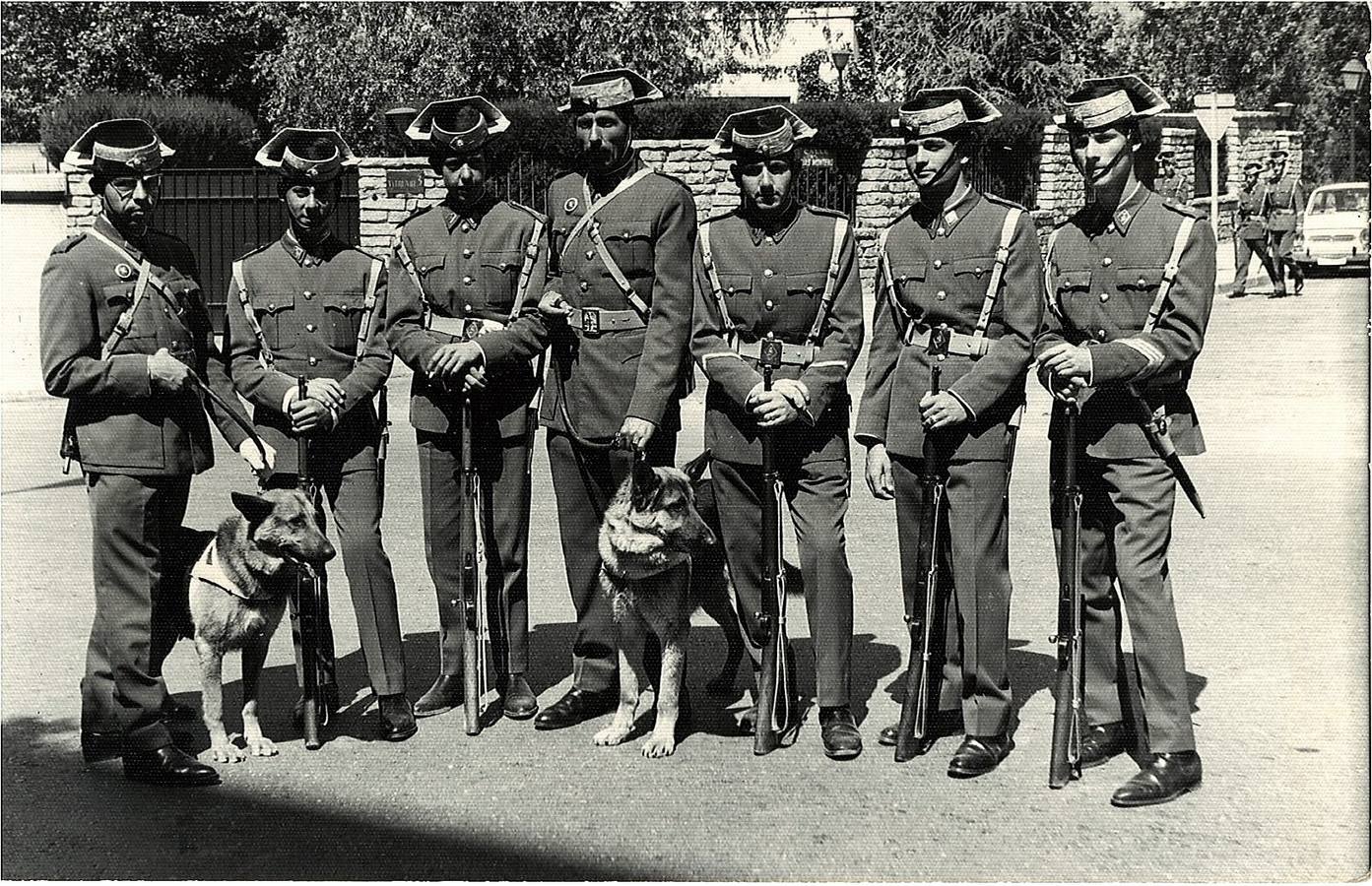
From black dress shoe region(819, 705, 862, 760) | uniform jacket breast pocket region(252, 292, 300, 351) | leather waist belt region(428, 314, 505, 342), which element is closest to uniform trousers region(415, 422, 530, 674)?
leather waist belt region(428, 314, 505, 342)

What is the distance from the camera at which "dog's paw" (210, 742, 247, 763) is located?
603 centimetres

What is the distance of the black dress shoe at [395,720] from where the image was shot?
631 centimetres

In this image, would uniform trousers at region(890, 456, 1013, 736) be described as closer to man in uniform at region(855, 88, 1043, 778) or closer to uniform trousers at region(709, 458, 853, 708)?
man in uniform at region(855, 88, 1043, 778)

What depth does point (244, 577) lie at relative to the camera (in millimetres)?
6039

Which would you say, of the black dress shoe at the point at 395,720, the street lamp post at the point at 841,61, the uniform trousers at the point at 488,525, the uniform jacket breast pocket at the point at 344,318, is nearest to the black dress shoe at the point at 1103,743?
the uniform trousers at the point at 488,525

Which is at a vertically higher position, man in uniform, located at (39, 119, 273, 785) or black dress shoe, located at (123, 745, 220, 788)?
man in uniform, located at (39, 119, 273, 785)

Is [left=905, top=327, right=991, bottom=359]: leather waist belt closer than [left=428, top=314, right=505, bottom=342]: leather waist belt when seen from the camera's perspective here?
Yes

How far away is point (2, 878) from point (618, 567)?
7.90ft

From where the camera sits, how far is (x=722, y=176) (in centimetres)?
2456

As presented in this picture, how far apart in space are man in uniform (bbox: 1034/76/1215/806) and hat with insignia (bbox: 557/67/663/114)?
1.76 m

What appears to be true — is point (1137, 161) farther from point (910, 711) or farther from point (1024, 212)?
point (910, 711)

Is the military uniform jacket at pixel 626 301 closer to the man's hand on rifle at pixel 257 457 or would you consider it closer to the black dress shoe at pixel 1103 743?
the man's hand on rifle at pixel 257 457

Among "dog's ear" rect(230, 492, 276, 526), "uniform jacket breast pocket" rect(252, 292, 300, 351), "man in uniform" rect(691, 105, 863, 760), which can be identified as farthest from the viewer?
"uniform jacket breast pocket" rect(252, 292, 300, 351)

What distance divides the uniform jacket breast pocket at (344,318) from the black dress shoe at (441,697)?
57.7 inches
